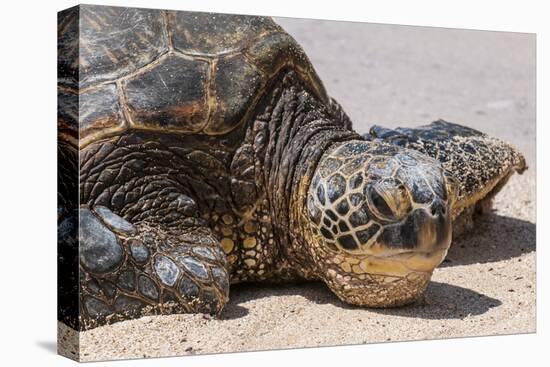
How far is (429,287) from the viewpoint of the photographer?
14.5 ft

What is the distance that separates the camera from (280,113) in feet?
14.1

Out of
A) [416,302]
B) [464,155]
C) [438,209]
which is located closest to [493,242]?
[464,155]

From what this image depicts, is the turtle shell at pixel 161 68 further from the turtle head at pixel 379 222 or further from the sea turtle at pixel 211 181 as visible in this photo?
the turtle head at pixel 379 222

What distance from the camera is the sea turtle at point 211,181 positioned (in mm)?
3674

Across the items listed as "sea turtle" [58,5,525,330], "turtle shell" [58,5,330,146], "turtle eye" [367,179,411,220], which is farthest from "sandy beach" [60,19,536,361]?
"turtle shell" [58,5,330,146]

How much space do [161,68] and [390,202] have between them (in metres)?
1.29

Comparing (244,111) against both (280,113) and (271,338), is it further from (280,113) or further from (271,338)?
(271,338)

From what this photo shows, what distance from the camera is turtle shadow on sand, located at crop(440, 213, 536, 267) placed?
5.08 m

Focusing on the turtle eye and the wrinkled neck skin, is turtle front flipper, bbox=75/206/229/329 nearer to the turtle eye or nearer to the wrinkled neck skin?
the wrinkled neck skin

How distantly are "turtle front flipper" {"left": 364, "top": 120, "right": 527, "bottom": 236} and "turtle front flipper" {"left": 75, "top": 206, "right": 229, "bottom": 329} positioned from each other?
171cm

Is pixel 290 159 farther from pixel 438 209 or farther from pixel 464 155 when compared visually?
pixel 464 155

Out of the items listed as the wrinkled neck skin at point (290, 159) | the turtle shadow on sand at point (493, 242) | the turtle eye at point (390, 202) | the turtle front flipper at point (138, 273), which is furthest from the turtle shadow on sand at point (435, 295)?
the turtle eye at point (390, 202)

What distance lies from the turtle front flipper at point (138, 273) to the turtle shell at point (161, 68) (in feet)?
1.49

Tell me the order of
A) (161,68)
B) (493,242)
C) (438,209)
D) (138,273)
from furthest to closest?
(493,242) → (161,68) → (438,209) → (138,273)
